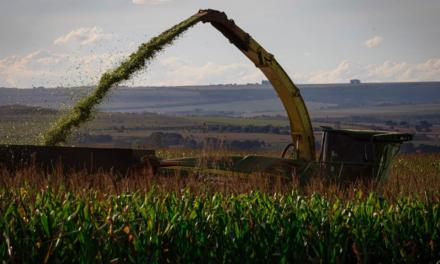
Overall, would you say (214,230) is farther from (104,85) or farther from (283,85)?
(104,85)

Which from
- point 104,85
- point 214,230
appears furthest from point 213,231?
point 104,85

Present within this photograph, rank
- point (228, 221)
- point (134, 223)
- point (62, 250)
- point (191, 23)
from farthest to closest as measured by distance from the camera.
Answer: point (191, 23) < point (228, 221) < point (134, 223) < point (62, 250)

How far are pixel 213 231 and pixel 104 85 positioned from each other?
23.3 ft

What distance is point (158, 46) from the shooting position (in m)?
13.3

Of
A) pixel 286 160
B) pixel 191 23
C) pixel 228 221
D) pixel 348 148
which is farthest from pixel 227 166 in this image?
pixel 228 221

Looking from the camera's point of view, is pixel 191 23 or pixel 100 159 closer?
pixel 100 159

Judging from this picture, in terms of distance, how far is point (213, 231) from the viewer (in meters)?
6.76

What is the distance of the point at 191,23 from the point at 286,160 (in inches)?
111

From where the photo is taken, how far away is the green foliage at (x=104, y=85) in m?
13.3

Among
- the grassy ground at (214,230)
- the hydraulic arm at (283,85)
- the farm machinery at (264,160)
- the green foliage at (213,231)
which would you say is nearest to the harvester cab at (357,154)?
the farm machinery at (264,160)

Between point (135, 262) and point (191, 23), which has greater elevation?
point (191, 23)

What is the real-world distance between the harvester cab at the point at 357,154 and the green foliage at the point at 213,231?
3765 mm

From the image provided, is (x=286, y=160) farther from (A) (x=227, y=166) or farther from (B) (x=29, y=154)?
(B) (x=29, y=154)

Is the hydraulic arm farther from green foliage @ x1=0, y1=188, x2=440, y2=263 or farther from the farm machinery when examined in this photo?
green foliage @ x1=0, y1=188, x2=440, y2=263
